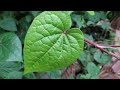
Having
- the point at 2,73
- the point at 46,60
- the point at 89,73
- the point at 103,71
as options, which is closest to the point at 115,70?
the point at 103,71

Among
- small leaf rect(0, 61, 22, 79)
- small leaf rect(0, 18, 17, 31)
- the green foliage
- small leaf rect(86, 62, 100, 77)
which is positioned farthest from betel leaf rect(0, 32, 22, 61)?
small leaf rect(86, 62, 100, 77)

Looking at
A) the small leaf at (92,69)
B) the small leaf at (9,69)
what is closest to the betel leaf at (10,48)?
the small leaf at (9,69)

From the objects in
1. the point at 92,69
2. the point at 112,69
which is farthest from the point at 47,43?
the point at 112,69

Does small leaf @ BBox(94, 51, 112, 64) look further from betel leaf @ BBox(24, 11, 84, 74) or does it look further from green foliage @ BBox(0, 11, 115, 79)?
betel leaf @ BBox(24, 11, 84, 74)

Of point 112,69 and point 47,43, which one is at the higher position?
point 47,43

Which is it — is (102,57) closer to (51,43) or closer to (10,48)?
(10,48)
